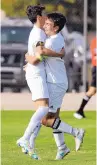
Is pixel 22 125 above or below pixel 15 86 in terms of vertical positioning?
above

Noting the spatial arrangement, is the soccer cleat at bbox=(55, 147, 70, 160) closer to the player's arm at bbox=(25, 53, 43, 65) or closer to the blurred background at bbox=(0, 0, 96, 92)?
the player's arm at bbox=(25, 53, 43, 65)

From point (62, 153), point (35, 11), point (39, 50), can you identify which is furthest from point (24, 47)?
point (39, 50)

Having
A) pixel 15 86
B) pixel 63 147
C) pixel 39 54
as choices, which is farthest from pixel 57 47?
pixel 15 86

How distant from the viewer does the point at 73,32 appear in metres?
30.2

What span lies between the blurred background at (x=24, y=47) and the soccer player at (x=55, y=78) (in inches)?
584

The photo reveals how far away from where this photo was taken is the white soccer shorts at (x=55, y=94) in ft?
34.6

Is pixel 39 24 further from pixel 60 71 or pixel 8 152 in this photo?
pixel 8 152

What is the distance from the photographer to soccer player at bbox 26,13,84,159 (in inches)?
414

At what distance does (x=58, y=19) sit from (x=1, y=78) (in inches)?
662

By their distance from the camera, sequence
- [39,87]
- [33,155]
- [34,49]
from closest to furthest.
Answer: [33,155] → [39,87] → [34,49]

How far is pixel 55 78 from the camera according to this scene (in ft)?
34.5

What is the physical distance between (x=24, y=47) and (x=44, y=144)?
14647 mm

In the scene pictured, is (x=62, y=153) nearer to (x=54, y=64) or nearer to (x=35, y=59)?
(x=54, y=64)

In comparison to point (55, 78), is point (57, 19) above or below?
above
